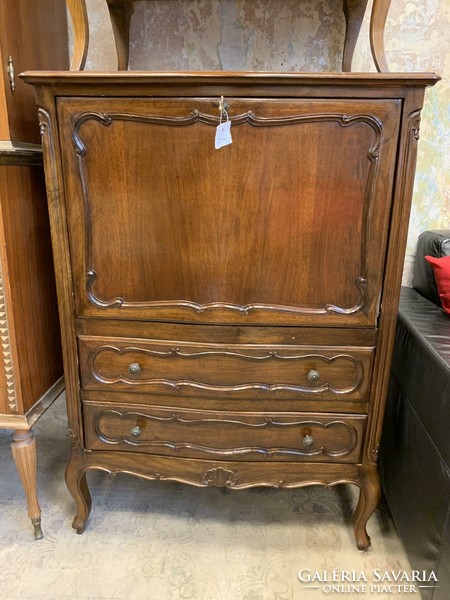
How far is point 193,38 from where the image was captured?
158 centimetres

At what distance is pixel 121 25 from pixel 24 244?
0.78 metres

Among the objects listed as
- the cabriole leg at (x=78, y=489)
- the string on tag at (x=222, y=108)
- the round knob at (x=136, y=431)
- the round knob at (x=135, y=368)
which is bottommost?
the cabriole leg at (x=78, y=489)

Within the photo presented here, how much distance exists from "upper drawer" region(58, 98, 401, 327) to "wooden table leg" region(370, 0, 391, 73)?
0.25 meters

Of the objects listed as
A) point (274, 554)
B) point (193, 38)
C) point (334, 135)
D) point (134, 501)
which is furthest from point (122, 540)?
point (193, 38)

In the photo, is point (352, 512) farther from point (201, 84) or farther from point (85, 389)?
point (201, 84)

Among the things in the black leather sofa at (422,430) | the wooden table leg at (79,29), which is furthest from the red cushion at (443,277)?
the wooden table leg at (79,29)

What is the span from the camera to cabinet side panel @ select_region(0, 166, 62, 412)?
4.10 ft

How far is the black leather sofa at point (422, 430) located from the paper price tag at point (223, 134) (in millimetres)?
743

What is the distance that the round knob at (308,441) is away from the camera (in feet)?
4.27

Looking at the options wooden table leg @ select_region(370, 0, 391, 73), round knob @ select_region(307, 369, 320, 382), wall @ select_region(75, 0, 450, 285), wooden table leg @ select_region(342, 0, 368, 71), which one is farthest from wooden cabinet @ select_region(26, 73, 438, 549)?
wall @ select_region(75, 0, 450, 285)

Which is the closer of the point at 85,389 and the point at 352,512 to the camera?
the point at 85,389

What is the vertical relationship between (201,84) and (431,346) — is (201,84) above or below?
above

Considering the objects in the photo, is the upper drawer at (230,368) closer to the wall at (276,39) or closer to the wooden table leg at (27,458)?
the wooden table leg at (27,458)

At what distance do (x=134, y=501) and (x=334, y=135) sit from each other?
136cm
